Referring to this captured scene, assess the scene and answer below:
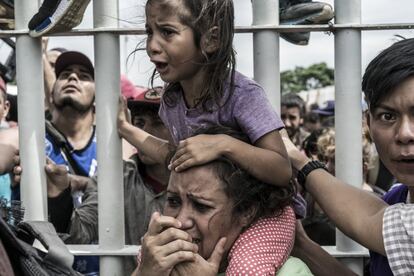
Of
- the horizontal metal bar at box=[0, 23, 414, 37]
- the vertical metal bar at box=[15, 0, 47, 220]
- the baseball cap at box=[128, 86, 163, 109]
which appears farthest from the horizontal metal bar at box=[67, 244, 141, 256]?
the baseball cap at box=[128, 86, 163, 109]

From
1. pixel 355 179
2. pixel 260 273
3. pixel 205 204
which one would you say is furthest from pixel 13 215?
pixel 355 179

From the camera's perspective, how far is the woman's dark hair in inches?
78.7

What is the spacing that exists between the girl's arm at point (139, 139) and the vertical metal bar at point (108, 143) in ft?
0.12

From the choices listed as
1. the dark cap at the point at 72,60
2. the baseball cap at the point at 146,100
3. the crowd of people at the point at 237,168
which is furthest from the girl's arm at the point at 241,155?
the dark cap at the point at 72,60

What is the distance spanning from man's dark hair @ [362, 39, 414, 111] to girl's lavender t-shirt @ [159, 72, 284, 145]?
0.36 metres

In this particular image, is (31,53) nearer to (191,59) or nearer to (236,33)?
(191,59)

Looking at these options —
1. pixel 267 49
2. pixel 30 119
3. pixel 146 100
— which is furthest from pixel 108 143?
pixel 146 100

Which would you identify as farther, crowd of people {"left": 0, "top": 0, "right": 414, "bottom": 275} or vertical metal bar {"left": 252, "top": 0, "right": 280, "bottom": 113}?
vertical metal bar {"left": 252, "top": 0, "right": 280, "bottom": 113}

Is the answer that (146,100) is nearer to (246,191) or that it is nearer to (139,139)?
(139,139)

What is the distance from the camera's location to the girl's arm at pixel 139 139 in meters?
2.36

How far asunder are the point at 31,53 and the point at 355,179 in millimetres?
1132

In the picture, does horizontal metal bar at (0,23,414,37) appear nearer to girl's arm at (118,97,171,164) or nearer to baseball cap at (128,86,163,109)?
girl's arm at (118,97,171,164)

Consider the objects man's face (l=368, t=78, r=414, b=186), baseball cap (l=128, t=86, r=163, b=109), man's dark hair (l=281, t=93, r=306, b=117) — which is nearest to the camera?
man's face (l=368, t=78, r=414, b=186)

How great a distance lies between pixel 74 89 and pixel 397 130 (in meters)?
3.09
